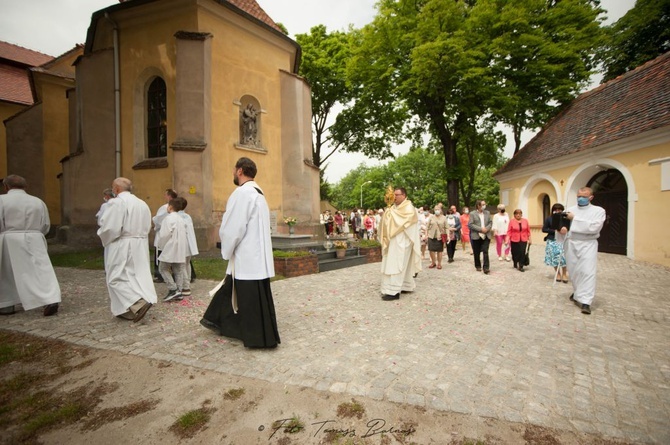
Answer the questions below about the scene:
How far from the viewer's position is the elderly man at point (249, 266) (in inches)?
153

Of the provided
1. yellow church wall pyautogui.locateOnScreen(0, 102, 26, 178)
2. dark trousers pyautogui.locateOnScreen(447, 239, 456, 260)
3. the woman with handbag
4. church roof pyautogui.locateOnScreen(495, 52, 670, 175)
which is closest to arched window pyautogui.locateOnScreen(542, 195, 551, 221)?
church roof pyautogui.locateOnScreen(495, 52, 670, 175)

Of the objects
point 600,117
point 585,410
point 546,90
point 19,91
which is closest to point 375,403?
point 585,410

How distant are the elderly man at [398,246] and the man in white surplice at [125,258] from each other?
4139 mm

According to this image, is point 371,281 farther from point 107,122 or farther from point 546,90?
point 546,90

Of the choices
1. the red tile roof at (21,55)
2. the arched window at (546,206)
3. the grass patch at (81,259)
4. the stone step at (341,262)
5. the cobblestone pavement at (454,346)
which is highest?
the red tile roof at (21,55)

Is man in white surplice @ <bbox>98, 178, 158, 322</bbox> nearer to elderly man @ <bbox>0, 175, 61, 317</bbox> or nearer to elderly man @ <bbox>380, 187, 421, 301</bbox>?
elderly man @ <bbox>0, 175, 61, 317</bbox>

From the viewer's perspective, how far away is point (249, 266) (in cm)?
394

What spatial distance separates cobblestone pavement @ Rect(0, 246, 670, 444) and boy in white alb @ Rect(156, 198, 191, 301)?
0.38 metres

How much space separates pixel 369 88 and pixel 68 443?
68.6ft

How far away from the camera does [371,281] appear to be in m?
8.31

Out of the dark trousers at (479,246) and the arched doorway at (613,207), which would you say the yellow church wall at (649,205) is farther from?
the dark trousers at (479,246)

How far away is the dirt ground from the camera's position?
94.0 inches

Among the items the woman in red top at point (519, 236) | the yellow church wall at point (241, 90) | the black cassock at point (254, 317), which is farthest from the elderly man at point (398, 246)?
the yellow church wall at point (241, 90)

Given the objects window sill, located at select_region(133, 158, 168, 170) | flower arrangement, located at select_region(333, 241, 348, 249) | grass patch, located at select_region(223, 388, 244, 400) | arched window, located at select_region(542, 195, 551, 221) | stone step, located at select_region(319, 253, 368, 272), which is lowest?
grass patch, located at select_region(223, 388, 244, 400)
